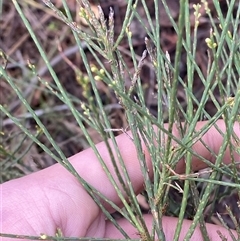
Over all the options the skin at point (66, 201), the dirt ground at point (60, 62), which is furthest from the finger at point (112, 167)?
the dirt ground at point (60, 62)

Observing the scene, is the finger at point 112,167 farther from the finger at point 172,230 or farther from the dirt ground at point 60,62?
the dirt ground at point 60,62

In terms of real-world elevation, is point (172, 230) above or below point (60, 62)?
below

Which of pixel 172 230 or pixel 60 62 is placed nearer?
pixel 172 230

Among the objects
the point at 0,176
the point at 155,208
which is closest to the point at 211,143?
the point at 155,208

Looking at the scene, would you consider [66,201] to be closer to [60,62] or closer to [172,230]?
[172,230]

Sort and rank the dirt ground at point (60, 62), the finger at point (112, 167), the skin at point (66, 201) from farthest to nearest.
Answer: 1. the dirt ground at point (60, 62)
2. the finger at point (112, 167)
3. the skin at point (66, 201)

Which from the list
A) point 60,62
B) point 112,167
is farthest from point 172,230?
point 60,62

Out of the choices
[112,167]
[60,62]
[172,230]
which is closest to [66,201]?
[112,167]

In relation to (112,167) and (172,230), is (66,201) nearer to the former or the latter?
(112,167)

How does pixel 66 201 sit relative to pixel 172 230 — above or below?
above

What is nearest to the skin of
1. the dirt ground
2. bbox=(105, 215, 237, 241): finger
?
bbox=(105, 215, 237, 241): finger
